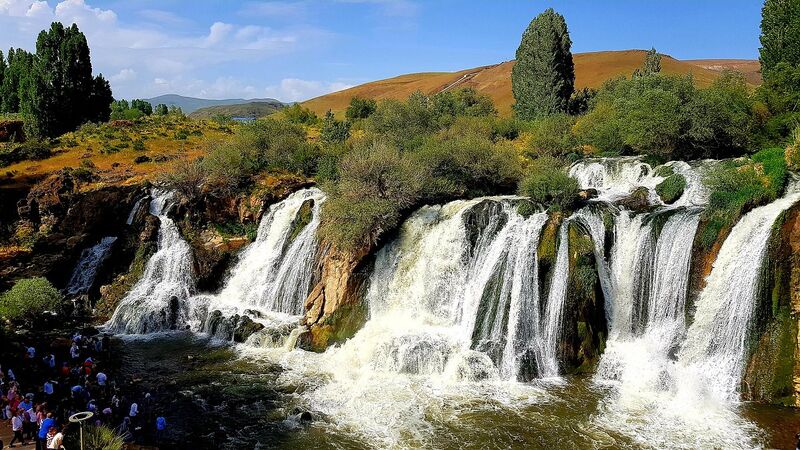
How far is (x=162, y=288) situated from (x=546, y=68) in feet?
155

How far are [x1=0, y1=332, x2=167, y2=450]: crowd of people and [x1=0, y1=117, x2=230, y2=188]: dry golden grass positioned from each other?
17.0 metres

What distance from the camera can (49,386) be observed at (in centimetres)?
1920

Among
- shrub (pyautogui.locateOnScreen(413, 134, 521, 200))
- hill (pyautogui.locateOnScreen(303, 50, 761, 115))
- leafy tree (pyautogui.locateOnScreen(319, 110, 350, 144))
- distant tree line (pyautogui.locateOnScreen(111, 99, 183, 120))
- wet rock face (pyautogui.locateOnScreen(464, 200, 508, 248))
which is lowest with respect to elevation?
wet rock face (pyautogui.locateOnScreen(464, 200, 508, 248))

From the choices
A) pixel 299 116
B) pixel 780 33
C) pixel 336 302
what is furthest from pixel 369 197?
pixel 299 116

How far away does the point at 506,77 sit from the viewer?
399 ft

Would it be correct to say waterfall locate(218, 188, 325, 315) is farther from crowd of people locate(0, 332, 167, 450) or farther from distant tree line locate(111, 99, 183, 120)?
distant tree line locate(111, 99, 183, 120)

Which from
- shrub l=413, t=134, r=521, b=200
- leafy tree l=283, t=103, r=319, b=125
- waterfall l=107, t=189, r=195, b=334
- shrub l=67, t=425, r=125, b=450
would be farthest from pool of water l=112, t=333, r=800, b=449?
leafy tree l=283, t=103, r=319, b=125

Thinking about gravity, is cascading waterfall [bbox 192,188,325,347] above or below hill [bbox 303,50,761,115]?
below

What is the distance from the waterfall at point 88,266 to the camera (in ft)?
106

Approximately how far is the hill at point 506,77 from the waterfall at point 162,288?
233 feet

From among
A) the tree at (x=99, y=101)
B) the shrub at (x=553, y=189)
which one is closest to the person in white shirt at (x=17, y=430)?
the shrub at (x=553, y=189)

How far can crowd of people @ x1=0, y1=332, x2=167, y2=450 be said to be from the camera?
53.5 feet

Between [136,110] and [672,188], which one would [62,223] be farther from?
[136,110]

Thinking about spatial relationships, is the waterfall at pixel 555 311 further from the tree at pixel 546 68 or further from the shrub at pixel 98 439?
the tree at pixel 546 68
